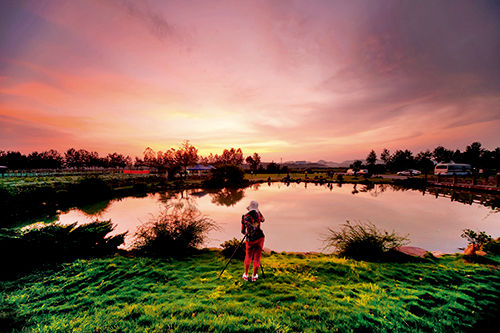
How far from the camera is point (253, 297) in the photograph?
10.8 feet

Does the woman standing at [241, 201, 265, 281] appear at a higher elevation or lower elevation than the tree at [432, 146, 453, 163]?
lower

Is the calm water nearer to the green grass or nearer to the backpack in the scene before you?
the green grass

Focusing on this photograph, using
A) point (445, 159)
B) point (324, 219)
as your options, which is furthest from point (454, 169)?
point (445, 159)

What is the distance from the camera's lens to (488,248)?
4.96 meters

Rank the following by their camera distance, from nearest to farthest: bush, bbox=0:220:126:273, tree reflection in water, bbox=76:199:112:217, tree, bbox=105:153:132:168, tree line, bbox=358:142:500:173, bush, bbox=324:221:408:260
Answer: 1. bush, bbox=0:220:126:273
2. bush, bbox=324:221:408:260
3. tree reflection in water, bbox=76:199:112:217
4. tree line, bbox=358:142:500:173
5. tree, bbox=105:153:132:168

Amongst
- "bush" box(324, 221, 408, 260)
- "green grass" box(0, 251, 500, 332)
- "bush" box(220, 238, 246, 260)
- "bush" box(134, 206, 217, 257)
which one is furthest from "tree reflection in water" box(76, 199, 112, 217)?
"bush" box(324, 221, 408, 260)

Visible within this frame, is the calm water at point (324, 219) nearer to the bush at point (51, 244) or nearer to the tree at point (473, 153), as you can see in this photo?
the bush at point (51, 244)

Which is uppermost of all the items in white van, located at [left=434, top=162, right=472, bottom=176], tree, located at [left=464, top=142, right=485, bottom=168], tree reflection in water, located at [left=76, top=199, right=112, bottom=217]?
tree, located at [left=464, top=142, right=485, bottom=168]

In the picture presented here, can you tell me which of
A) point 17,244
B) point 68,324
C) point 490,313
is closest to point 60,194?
point 17,244

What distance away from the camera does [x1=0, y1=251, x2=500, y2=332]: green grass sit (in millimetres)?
2539

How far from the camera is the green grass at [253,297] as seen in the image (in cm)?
254

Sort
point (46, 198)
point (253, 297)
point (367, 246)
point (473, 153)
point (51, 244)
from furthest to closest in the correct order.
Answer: point (473, 153) < point (46, 198) < point (367, 246) < point (51, 244) < point (253, 297)

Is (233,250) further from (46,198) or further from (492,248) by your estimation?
(46,198)

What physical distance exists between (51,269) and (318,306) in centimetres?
566
